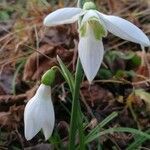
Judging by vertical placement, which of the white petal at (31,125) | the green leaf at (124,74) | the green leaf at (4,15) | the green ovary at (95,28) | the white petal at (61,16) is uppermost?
the white petal at (61,16)

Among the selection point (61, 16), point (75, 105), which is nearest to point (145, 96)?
point (75, 105)

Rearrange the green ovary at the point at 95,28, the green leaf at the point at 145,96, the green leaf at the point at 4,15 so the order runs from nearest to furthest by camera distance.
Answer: the green ovary at the point at 95,28 → the green leaf at the point at 145,96 → the green leaf at the point at 4,15

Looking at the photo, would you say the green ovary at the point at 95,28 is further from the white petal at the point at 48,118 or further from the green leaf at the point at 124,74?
the green leaf at the point at 124,74

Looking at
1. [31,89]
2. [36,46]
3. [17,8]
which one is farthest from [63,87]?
[17,8]

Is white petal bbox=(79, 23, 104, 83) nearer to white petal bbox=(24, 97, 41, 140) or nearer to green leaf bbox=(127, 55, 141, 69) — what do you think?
white petal bbox=(24, 97, 41, 140)

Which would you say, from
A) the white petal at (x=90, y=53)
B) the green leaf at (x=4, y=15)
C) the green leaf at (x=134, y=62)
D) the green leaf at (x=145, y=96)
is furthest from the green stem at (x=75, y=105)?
the green leaf at (x=4, y=15)

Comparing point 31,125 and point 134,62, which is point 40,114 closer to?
point 31,125
